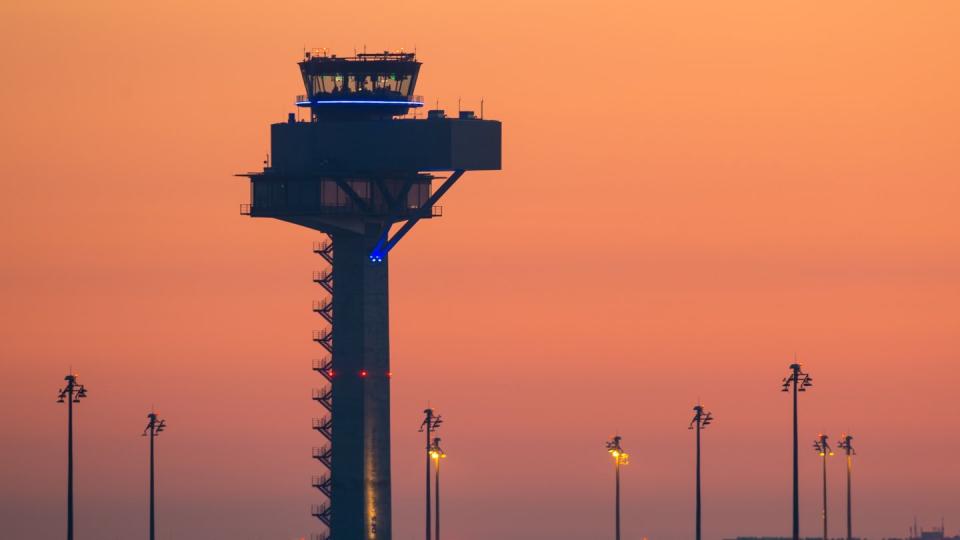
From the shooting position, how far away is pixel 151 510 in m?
199

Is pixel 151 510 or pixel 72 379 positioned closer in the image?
pixel 72 379

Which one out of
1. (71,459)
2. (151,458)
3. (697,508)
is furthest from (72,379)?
(697,508)

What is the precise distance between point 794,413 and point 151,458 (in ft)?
144

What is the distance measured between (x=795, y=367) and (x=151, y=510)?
1752 inches

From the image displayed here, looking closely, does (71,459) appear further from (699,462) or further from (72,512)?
(699,462)

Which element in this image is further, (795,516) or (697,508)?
(697,508)

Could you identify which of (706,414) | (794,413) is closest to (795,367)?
(794,413)

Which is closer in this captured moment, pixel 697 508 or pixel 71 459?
pixel 71 459

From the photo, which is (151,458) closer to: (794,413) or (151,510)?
(151,510)

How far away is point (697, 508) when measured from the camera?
19325 centimetres

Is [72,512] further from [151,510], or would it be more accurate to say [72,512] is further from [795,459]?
[795,459]

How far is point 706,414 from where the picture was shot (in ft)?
655

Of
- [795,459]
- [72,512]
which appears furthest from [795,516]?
[72,512]

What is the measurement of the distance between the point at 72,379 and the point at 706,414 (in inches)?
1722
